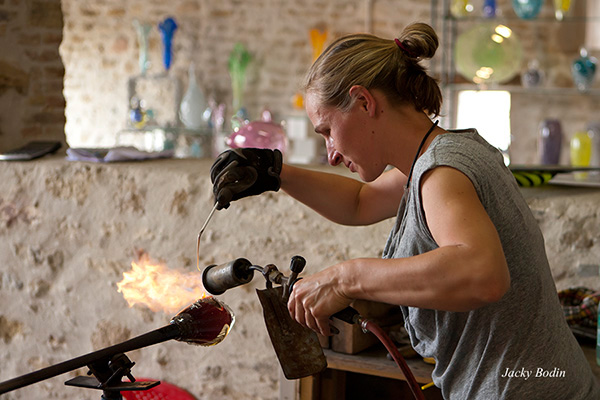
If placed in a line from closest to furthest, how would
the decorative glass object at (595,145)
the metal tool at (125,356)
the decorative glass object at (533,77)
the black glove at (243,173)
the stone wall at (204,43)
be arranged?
1. the metal tool at (125,356)
2. the black glove at (243,173)
3. the decorative glass object at (595,145)
4. the decorative glass object at (533,77)
5. the stone wall at (204,43)

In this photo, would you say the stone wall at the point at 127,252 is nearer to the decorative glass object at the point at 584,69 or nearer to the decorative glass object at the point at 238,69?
the decorative glass object at the point at 584,69

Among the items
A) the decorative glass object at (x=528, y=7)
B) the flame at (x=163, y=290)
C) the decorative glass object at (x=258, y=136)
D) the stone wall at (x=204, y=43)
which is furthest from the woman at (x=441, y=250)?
the stone wall at (x=204, y=43)

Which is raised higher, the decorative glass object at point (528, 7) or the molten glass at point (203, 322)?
the decorative glass object at point (528, 7)

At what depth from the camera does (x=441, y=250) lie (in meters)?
1.09

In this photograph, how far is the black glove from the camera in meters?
1.58

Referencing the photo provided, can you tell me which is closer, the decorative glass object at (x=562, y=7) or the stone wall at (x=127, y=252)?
the stone wall at (x=127, y=252)

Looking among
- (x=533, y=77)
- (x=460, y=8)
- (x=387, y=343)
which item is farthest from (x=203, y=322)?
(x=533, y=77)

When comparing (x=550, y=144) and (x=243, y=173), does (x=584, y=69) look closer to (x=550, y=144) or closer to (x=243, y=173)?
(x=550, y=144)

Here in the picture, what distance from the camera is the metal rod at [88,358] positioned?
3.85ft

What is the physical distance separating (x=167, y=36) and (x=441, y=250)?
19.4ft

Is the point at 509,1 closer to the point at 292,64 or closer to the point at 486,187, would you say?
the point at 292,64

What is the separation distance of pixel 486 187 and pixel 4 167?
209 cm

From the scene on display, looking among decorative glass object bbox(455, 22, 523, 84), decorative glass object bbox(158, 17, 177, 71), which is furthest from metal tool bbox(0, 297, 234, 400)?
decorative glass object bbox(158, 17, 177, 71)

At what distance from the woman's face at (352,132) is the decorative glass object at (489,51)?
369 centimetres
